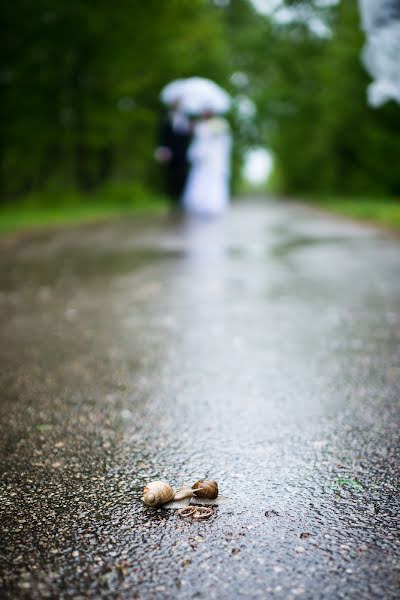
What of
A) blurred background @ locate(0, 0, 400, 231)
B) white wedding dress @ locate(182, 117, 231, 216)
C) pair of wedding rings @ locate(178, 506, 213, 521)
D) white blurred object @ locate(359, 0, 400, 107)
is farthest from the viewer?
blurred background @ locate(0, 0, 400, 231)

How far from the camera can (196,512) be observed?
198cm

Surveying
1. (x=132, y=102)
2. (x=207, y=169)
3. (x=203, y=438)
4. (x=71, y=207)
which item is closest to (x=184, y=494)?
(x=203, y=438)

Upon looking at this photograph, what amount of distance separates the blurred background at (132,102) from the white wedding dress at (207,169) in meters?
2.49

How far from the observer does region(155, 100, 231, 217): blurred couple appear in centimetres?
1647

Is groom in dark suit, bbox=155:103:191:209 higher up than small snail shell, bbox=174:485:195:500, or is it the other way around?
groom in dark suit, bbox=155:103:191:209

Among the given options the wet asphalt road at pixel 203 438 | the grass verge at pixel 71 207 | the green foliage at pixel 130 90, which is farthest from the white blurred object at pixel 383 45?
the green foliage at pixel 130 90

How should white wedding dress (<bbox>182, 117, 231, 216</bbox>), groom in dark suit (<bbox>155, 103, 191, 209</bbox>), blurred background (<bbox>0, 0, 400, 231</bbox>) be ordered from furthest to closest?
blurred background (<bbox>0, 0, 400, 231</bbox>), white wedding dress (<bbox>182, 117, 231, 216</bbox>), groom in dark suit (<bbox>155, 103, 191, 209</bbox>)

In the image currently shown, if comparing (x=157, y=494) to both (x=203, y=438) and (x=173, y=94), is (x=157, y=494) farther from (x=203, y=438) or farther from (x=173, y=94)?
(x=173, y=94)

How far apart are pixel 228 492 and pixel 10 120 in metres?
19.6

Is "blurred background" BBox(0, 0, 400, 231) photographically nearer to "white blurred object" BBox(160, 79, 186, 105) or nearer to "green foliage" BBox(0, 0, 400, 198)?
"green foliage" BBox(0, 0, 400, 198)

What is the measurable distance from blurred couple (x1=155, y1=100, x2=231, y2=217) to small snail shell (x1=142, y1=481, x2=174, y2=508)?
15122 mm

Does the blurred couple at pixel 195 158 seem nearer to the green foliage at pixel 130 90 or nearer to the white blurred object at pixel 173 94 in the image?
the white blurred object at pixel 173 94

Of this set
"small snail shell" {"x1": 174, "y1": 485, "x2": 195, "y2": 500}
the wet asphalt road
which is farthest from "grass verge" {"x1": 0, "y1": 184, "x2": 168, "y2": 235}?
"small snail shell" {"x1": 174, "y1": 485, "x2": 195, "y2": 500}

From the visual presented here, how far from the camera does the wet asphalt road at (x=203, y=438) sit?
5.57 ft
